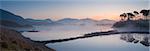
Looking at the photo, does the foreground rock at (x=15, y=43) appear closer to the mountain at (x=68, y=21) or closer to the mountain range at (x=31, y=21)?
the mountain range at (x=31, y=21)

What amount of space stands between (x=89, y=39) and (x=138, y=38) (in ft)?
1.92

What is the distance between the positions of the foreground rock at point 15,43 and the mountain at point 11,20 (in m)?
0.08

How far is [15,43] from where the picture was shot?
3607mm

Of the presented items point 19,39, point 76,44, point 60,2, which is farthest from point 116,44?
point 19,39

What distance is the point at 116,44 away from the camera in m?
4.03

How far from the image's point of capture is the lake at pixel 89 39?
13.0ft

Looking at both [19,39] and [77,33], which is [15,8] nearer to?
[19,39]

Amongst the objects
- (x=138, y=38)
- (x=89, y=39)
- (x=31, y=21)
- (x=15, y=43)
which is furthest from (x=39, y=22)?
(x=138, y=38)

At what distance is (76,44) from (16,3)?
819 millimetres

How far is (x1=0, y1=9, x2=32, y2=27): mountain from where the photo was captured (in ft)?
12.4

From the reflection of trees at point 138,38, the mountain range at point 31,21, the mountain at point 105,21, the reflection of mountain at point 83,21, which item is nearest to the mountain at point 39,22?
the mountain range at point 31,21

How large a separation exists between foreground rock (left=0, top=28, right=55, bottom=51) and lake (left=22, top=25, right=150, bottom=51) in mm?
89

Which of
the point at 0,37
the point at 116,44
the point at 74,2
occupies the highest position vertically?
the point at 74,2

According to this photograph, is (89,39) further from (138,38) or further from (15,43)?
(15,43)
